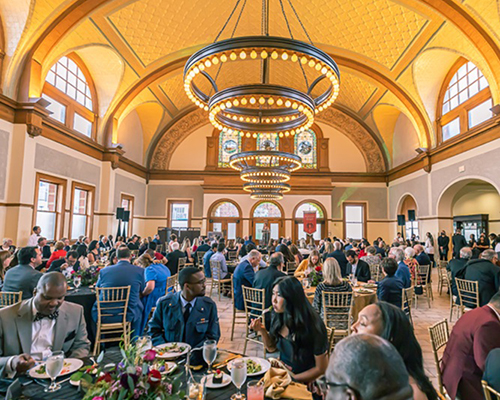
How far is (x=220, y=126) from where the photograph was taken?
6434mm

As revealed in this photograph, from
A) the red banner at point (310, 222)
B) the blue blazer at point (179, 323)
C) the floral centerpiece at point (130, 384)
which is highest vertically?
the red banner at point (310, 222)

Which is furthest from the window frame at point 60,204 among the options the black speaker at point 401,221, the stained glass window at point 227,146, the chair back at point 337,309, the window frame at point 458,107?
the black speaker at point 401,221

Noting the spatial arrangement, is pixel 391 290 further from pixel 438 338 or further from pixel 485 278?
pixel 485 278

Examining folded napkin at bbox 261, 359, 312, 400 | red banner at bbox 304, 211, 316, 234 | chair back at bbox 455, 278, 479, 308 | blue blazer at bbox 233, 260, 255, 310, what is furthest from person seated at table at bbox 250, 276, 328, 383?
red banner at bbox 304, 211, 316, 234

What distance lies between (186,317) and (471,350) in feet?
6.58

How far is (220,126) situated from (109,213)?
8.84 metres

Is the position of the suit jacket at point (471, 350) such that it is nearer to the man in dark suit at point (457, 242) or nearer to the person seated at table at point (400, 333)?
the person seated at table at point (400, 333)

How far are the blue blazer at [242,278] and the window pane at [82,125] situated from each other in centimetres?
951

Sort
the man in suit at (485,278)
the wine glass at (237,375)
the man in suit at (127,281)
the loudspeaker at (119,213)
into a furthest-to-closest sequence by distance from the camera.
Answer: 1. the loudspeaker at (119,213)
2. the man in suit at (485,278)
3. the man in suit at (127,281)
4. the wine glass at (237,375)

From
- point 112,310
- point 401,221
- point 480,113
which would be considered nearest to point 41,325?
point 112,310

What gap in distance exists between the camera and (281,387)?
5.43ft

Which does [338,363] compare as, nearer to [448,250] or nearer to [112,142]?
[448,250]

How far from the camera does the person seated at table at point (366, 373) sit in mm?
794

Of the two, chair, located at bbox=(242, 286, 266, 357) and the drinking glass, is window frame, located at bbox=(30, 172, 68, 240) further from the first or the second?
the drinking glass
